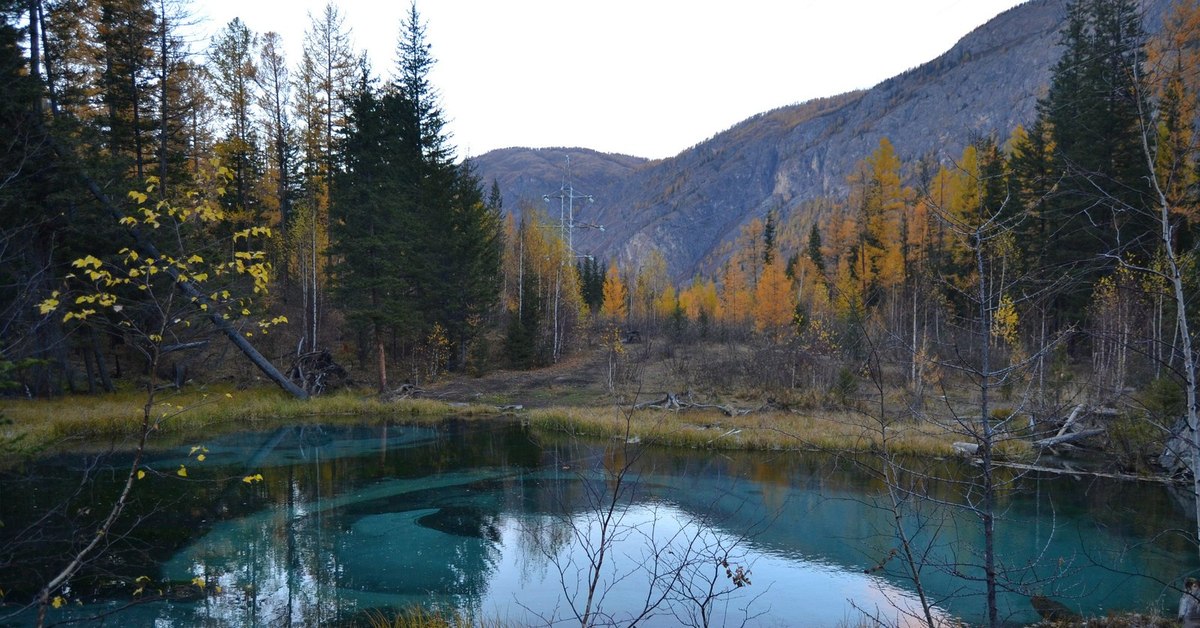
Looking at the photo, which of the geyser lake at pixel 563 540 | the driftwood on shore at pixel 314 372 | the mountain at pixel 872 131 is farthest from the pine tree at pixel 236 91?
the mountain at pixel 872 131

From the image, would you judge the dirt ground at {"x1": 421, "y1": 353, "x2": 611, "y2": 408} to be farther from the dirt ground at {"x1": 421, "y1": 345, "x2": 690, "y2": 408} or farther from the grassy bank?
the grassy bank

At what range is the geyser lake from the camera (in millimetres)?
7895

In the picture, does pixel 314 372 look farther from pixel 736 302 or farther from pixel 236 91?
pixel 736 302

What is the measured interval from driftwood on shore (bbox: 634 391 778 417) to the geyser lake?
Result: 3715 millimetres

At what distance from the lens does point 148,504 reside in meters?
11.8

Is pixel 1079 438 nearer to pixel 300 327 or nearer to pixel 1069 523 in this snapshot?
pixel 1069 523

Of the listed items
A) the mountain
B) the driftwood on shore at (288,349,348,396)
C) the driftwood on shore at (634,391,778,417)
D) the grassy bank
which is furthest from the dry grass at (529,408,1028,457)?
the mountain

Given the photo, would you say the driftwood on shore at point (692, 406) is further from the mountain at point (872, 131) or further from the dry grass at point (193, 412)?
the mountain at point (872, 131)

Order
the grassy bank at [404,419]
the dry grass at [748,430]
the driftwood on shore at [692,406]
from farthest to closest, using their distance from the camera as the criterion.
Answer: the driftwood on shore at [692,406], the dry grass at [748,430], the grassy bank at [404,419]

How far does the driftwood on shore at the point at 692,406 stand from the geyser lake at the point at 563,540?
372 cm

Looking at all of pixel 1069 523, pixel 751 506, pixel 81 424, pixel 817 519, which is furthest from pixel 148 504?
pixel 1069 523

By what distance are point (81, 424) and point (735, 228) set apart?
555ft

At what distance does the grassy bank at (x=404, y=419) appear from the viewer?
15.9 m

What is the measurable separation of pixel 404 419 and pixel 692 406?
9834mm
